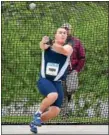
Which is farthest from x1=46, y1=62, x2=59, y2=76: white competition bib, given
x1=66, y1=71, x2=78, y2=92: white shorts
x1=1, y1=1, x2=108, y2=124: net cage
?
x1=1, y1=1, x2=108, y2=124: net cage

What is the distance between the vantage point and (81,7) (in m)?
9.81

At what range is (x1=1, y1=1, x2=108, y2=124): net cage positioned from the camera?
968 centimetres

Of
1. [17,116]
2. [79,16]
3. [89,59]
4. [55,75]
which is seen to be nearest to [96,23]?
[79,16]

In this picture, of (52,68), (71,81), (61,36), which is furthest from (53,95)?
(71,81)

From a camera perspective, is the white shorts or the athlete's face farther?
the white shorts

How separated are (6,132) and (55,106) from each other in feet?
2.50

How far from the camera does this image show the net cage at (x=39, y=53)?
9680 millimetres

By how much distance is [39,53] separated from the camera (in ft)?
35.7

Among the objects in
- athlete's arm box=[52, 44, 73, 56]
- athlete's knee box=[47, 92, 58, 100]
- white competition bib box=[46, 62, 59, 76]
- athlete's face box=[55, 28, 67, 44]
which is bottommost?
athlete's knee box=[47, 92, 58, 100]

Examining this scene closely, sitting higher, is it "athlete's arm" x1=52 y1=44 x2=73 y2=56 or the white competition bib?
"athlete's arm" x1=52 y1=44 x2=73 y2=56

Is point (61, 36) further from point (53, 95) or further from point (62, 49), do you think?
point (53, 95)

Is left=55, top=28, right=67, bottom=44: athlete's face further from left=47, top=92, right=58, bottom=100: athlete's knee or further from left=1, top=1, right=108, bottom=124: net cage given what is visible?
left=1, top=1, right=108, bottom=124: net cage

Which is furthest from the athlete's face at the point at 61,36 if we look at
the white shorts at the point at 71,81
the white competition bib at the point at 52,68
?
the white shorts at the point at 71,81

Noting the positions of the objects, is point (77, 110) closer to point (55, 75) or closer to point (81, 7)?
point (81, 7)
